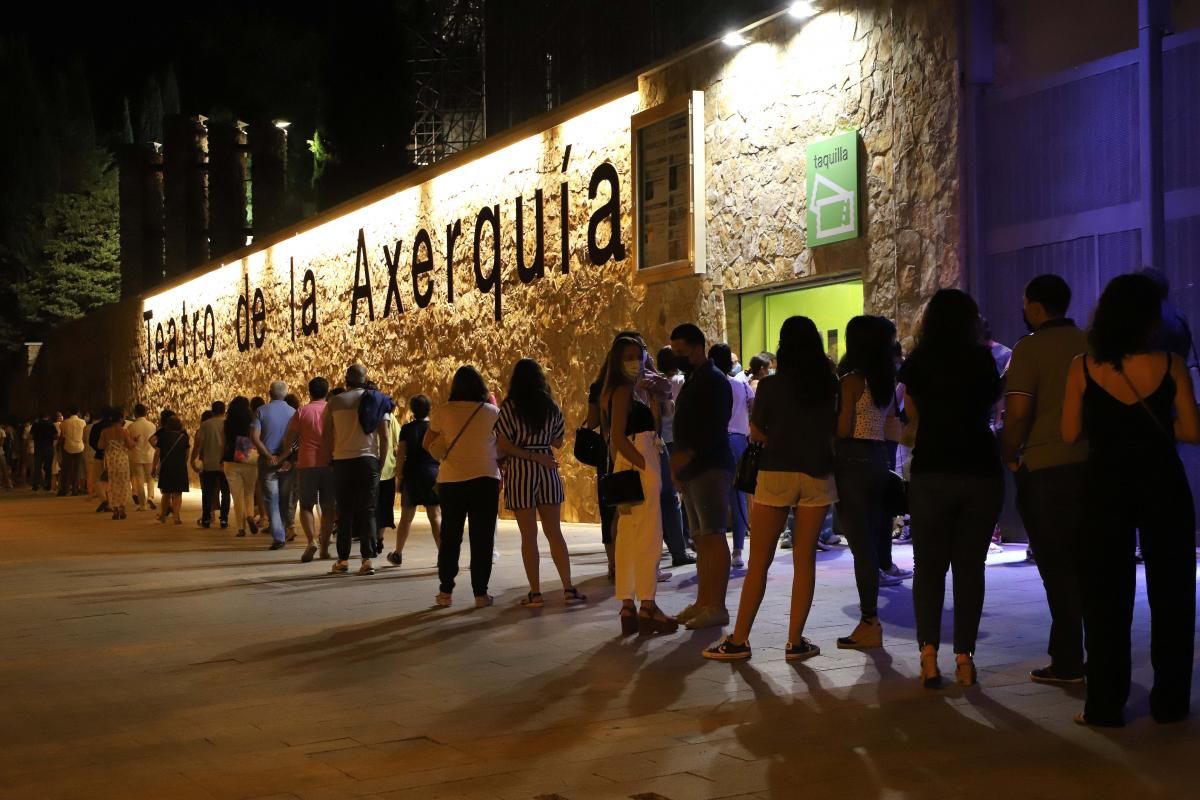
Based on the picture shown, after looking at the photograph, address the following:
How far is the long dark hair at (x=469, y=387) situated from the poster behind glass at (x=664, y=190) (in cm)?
601

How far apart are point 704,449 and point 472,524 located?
7.11ft

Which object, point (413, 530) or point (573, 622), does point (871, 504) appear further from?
point (413, 530)

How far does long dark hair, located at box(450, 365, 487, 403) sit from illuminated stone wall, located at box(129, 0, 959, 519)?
446 centimetres

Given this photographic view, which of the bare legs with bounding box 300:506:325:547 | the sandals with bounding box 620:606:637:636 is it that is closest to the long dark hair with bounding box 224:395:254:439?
the bare legs with bounding box 300:506:325:547

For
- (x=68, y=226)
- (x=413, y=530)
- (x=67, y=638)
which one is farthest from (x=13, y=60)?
(x=67, y=638)

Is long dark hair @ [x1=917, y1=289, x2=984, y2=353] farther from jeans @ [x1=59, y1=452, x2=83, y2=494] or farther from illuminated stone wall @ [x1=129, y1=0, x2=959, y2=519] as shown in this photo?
jeans @ [x1=59, y1=452, x2=83, y2=494]

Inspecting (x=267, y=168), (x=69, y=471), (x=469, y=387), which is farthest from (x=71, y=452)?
(x=469, y=387)

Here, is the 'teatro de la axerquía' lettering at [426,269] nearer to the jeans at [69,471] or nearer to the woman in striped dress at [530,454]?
the jeans at [69,471]

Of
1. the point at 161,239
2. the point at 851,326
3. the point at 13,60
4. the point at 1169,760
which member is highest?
the point at 13,60

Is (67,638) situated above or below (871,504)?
below

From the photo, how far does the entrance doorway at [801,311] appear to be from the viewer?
543 inches

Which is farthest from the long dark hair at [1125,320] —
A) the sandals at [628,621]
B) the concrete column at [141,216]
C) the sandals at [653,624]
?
the concrete column at [141,216]

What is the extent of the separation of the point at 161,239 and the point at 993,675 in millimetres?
39393

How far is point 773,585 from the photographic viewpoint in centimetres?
1012
